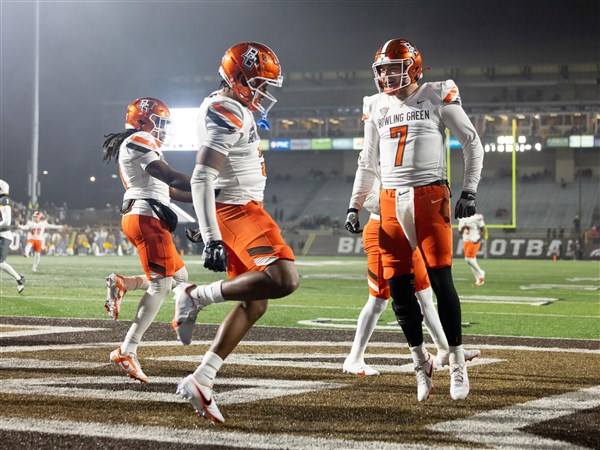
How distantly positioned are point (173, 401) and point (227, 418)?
0.54m

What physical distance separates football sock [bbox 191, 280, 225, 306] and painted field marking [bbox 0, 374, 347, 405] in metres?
0.54

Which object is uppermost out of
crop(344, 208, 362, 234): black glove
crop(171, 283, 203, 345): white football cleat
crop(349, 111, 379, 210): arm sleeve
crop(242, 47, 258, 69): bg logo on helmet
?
crop(242, 47, 258, 69): bg logo on helmet

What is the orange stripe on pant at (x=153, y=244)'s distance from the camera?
5801 millimetres

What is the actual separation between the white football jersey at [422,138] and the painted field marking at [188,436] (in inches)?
75.1

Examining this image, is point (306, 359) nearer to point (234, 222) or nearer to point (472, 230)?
point (234, 222)

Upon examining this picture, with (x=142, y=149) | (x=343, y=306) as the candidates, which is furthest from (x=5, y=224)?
(x=142, y=149)

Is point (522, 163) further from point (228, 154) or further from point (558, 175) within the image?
point (228, 154)

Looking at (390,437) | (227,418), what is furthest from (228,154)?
(390,437)

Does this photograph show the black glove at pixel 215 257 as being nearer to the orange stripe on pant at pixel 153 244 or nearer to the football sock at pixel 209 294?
the football sock at pixel 209 294

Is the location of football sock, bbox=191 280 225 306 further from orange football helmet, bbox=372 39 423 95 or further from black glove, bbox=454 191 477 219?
orange football helmet, bbox=372 39 423 95

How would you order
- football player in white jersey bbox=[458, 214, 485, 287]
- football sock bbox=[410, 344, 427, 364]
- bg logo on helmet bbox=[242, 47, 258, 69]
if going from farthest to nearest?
football player in white jersey bbox=[458, 214, 485, 287] → football sock bbox=[410, 344, 427, 364] → bg logo on helmet bbox=[242, 47, 258, 69]

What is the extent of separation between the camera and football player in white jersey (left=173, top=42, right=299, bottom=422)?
13.4 feet

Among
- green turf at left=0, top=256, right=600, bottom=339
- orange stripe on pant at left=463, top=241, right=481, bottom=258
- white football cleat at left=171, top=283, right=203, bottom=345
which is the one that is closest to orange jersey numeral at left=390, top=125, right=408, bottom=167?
white football cleat at left=171, top=283, right=203, bottom=345

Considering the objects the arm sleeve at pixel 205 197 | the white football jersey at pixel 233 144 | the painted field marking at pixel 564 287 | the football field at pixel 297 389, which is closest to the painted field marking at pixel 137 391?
the football field at pixel 297 389
